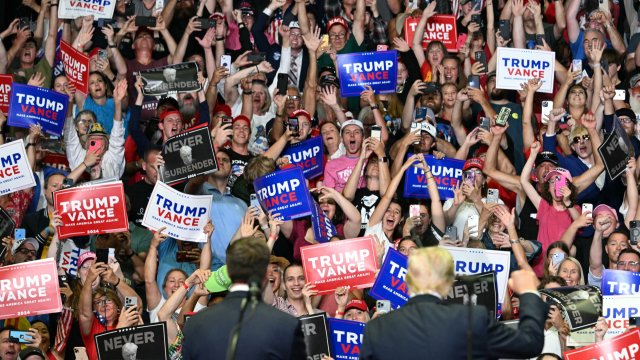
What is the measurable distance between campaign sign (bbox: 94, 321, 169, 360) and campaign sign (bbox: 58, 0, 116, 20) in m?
3.97

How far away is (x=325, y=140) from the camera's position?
10.1 meters

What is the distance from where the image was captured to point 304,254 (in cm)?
859

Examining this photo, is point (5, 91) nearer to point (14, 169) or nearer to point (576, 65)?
point (14, 169)

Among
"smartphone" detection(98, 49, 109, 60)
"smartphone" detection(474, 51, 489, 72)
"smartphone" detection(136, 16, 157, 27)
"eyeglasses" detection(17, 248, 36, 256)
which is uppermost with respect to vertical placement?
"smartphone" detection(136, 16, 157, 27)

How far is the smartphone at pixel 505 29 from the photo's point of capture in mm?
11398

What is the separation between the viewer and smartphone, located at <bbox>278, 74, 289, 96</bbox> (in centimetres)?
1052

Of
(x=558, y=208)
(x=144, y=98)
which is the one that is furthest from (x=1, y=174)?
(x=558, y=208)

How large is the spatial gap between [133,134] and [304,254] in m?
2.31

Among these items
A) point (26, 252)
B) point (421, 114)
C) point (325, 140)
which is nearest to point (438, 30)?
point (421, 114)

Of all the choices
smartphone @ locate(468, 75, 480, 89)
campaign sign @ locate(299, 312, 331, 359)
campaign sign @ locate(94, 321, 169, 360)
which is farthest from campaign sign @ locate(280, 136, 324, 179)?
campaign sign @ locate(94, 321, 169, 360)

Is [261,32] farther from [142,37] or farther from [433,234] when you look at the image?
[433,234]

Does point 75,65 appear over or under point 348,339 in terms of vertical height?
over

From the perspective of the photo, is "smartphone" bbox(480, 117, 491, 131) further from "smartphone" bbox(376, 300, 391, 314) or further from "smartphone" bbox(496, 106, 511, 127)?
"smartphone" bbox(376, 300, 391, 314)

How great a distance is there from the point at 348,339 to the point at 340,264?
660mm
